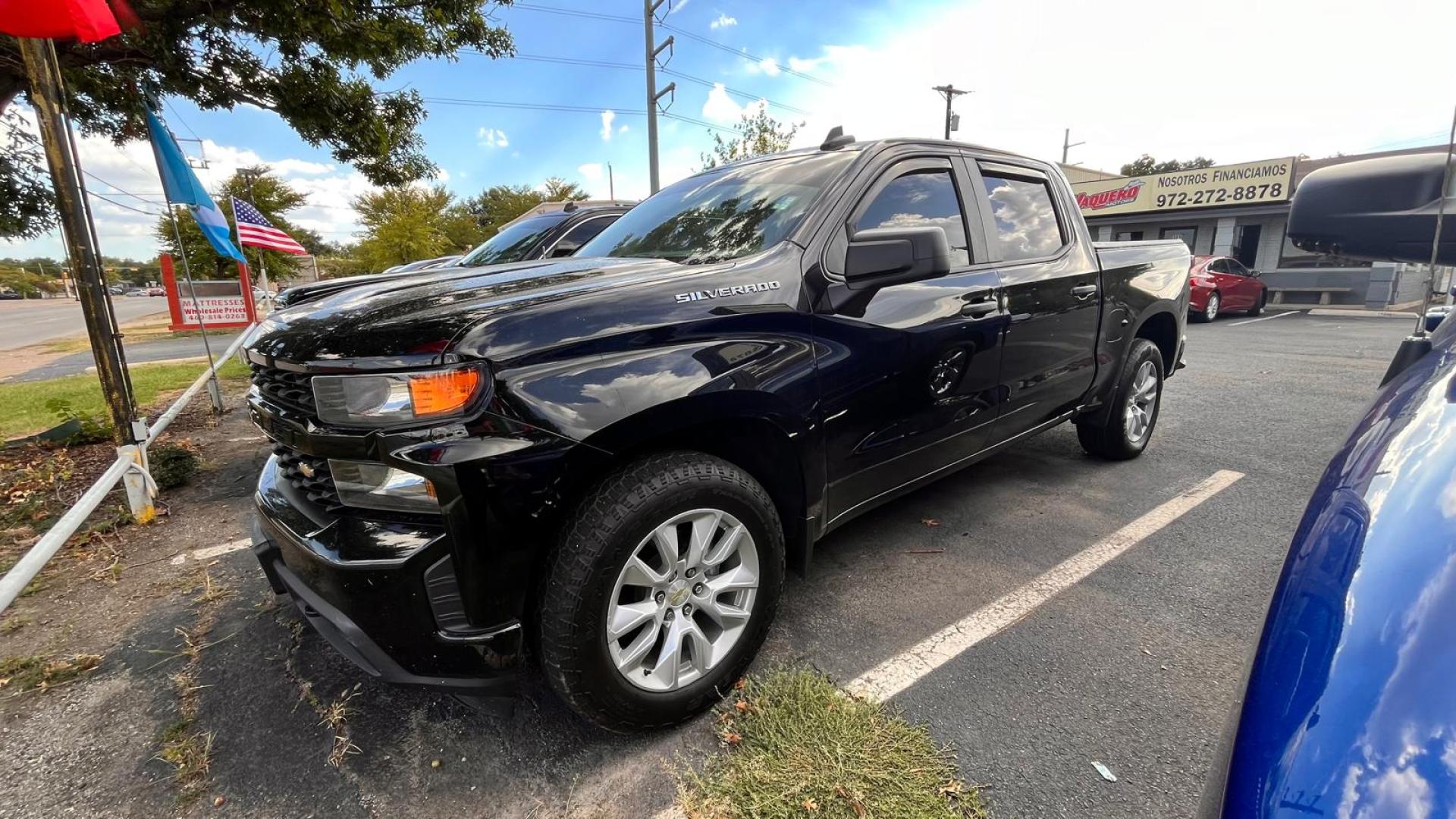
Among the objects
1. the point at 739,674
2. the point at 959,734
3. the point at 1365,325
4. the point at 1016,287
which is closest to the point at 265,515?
the point at 739,674

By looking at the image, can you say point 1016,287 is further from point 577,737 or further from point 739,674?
point 577,737

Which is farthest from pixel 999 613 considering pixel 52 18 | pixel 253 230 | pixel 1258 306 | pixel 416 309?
pixel 1258 306

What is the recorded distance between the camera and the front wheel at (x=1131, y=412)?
13.8ft

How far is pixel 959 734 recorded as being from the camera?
6.67 ft

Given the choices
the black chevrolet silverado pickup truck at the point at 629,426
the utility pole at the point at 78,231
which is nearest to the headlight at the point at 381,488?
the black chevrolet silverado pickup truck at the point at 629,426

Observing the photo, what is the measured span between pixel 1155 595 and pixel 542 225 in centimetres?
674

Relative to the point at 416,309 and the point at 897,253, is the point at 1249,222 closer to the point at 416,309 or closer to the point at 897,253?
the point at 897,253

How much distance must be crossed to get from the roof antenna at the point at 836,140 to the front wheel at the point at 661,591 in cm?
168

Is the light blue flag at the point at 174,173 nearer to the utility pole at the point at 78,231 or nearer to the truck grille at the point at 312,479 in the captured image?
the utility pole at the point at 78,231

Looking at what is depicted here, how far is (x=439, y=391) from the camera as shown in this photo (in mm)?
1660

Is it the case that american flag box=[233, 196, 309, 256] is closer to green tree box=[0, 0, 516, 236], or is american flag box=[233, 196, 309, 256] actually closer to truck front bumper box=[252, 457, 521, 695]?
green tree box=[0, 0, 516, 236]

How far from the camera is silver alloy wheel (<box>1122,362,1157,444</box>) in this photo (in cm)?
427

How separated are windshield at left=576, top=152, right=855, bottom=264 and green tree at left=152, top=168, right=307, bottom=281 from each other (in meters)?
23.5

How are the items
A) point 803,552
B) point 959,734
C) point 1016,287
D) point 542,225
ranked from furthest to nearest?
point 542,225 → point 1016,287 → point 803,552 → point 959,734
